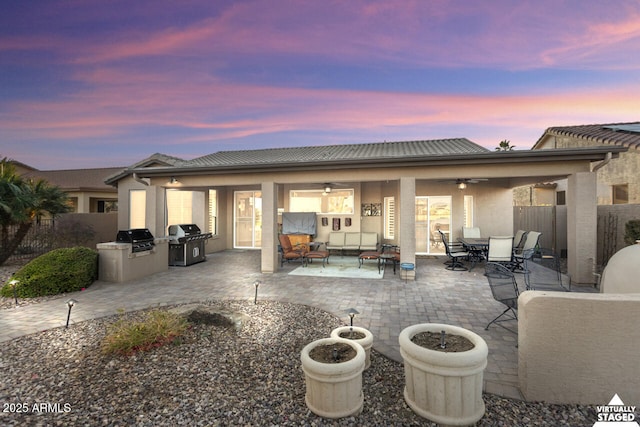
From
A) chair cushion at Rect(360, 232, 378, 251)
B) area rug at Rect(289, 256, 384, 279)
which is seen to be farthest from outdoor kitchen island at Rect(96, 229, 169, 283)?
chair cushion at Rect(360, 232, 378, 251)

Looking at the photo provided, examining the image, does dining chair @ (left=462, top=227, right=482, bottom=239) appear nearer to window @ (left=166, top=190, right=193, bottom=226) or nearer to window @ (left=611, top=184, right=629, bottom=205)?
window @ (left=611, top=184, right=629, bottom=205)

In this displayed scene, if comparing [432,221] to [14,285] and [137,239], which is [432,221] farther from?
[14,285]

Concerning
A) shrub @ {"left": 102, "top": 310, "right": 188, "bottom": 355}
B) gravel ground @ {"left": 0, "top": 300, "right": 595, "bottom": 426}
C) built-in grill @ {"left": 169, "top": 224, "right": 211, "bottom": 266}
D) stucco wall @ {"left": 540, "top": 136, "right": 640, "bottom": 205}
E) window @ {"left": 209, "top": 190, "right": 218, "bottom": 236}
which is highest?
stucco wall @ {"left": 540, "top": 136, "right": 640, "bottom": 205}

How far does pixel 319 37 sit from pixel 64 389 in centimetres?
982

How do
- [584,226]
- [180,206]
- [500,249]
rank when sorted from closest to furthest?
[584,226] < [500,249] < [180,206]

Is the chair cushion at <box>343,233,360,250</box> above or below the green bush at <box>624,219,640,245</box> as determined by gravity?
below

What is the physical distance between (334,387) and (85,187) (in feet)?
66.0

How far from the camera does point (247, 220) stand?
43.3 ft

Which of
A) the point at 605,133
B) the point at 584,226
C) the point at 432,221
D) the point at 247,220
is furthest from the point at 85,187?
the point at 605,133

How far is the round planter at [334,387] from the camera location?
2.23 metres

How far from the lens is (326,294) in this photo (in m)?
6.02

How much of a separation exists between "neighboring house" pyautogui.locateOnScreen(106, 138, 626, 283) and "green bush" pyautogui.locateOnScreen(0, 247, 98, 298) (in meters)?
2.46

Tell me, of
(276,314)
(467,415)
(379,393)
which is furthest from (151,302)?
(467,415)

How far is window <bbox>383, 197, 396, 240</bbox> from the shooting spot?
1093 cm
